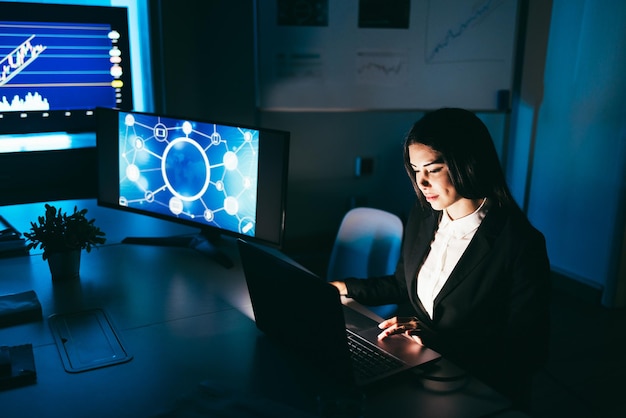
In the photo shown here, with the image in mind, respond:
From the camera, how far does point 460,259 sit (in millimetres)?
1530

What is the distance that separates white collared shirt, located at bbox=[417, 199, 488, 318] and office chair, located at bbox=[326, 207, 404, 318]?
324 millimetres

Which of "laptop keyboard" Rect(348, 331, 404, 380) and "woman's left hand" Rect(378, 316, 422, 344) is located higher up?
"woman's left hand" Rect(378, 316, 422, 344)

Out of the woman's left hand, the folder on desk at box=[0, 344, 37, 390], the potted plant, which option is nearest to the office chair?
the woman's left hand

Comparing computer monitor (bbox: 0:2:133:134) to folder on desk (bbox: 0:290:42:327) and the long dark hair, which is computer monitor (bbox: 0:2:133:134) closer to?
folder on desk (bbox: 0:290:42:327)

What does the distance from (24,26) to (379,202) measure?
→ 2093 millimetres

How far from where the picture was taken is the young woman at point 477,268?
1416 mm

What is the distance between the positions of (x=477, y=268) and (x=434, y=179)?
247mm

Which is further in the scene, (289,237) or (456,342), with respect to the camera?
(289,237)

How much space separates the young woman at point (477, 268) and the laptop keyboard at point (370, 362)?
82 millimetres

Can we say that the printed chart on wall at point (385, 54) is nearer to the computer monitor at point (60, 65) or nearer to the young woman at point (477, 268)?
the computer monitor at point (60, 65)

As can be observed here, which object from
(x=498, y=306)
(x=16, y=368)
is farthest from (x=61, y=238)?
(x=498, y=306)

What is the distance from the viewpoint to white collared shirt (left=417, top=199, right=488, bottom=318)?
1581mm

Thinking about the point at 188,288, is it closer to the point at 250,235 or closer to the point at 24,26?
the point at 250,235

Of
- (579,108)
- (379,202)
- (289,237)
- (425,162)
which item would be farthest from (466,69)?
(425,162)
